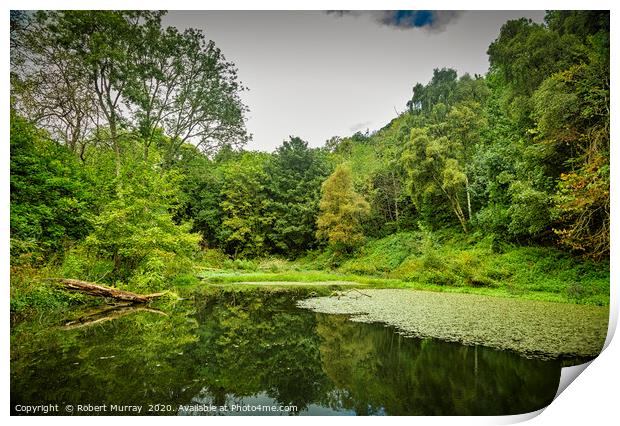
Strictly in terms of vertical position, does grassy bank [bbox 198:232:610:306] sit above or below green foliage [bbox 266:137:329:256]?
below

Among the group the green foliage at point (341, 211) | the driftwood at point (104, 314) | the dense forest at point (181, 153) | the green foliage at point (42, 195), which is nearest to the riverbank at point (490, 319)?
the dense forest at point (181, 153)

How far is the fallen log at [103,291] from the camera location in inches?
282

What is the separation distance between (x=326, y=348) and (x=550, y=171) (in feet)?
22.9

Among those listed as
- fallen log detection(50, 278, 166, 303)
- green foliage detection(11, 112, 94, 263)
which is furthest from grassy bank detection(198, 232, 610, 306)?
green foliage detection(11, 112, 94, 263)

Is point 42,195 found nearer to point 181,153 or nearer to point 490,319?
point 181,153

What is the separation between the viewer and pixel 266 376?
13.6 ft

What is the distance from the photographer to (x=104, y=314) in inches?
288

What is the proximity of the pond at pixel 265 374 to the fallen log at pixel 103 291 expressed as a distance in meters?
1.18

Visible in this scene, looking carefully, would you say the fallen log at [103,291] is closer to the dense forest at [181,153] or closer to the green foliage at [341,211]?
the dense forest at [181,153]

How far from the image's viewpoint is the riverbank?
17.0ft

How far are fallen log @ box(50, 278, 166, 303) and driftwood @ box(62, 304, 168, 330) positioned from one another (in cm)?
22

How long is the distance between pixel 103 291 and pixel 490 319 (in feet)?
27.1

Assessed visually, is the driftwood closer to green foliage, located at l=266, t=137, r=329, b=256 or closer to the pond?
the pond

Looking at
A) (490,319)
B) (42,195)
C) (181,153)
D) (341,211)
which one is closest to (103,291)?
(42,195)
